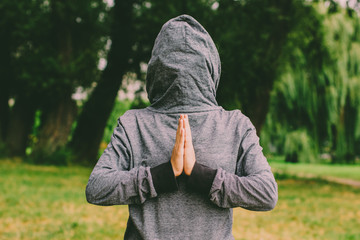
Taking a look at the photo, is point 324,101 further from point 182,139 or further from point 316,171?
point 182,139

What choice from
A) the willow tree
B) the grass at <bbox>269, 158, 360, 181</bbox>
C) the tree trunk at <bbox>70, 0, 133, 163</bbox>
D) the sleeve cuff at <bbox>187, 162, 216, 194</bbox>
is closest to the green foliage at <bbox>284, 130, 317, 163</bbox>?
the willow tree

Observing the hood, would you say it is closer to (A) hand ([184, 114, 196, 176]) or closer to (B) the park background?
(A) hand ([184, 114, 196, 176])

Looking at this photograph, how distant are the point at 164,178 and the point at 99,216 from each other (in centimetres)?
575

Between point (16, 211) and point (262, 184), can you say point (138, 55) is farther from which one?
point (262, 184)

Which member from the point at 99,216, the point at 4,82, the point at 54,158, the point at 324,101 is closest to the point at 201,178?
the point at 99,216

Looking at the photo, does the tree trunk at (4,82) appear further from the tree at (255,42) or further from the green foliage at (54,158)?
the tree at (255,42)

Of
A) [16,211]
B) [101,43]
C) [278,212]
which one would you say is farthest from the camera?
[101,43]

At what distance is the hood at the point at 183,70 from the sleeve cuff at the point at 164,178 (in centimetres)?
29

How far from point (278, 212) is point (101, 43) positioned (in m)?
12.6

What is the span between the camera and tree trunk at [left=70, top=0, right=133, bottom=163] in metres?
14.6

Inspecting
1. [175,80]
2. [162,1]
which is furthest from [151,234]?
[162,1]

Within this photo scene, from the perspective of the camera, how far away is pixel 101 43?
1791cm

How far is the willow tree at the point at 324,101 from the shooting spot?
62.7 feet

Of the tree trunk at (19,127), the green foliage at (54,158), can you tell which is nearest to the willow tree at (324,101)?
the green foliage at (54,158)
